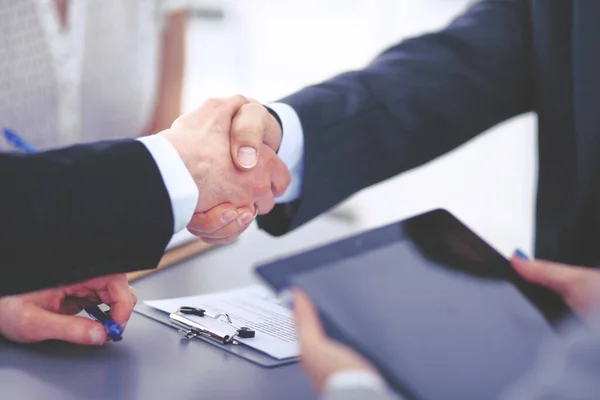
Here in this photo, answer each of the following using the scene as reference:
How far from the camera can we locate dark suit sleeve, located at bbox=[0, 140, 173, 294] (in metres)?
0.60

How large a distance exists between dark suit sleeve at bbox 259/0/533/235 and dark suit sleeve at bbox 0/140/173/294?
1.04 feet

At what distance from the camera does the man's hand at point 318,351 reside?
0.42 metres

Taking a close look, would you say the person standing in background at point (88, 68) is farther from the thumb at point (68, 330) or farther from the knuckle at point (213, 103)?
the thumb at point (68, 330)

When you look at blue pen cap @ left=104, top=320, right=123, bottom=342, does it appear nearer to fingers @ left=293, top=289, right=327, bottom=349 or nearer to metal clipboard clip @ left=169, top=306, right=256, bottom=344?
metal clipboard clip @ left=169, top=306, right=256, bottom=344

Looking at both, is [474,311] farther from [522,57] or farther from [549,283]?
[522,57]

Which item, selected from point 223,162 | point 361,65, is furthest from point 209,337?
point 361,65

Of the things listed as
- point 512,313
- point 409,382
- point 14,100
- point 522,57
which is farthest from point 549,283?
point 14,100

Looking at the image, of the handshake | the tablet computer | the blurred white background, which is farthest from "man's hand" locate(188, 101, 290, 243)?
the blurred white background

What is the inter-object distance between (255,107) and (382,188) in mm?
1550

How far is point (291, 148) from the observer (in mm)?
958

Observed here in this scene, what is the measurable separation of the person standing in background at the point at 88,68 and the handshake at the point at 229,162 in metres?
0.52

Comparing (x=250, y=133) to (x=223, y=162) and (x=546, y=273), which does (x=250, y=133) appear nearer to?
(x=223, y=162)

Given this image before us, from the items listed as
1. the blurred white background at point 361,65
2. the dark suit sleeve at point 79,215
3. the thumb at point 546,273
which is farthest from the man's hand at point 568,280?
the blurred white background at point 361,65

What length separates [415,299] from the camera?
49 cm
